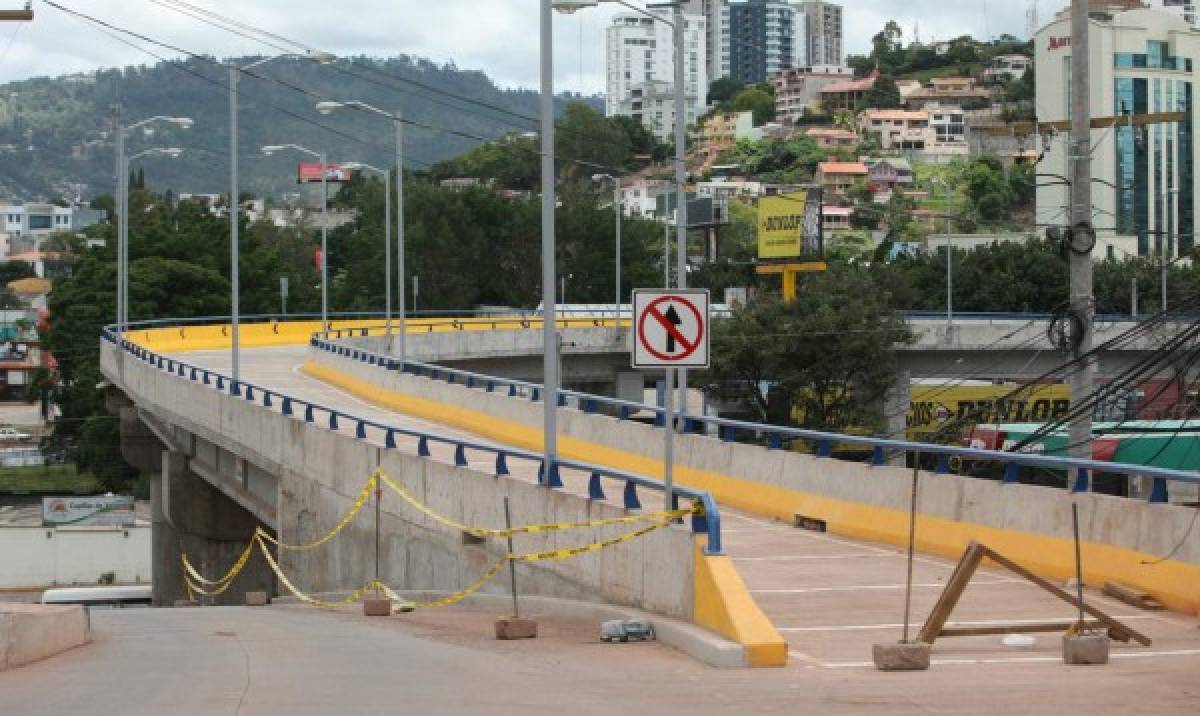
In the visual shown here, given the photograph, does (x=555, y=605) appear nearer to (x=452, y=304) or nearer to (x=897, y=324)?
(x=897, y=324)

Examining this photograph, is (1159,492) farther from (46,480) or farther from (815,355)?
(46,480)

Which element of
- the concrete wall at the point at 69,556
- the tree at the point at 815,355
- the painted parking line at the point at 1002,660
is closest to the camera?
the painted parking line at the point at 1002,660

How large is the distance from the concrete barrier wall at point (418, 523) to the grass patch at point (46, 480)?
85.5m

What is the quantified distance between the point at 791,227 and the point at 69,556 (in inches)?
1476

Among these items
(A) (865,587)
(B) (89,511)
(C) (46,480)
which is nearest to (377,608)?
(A) (865,587)

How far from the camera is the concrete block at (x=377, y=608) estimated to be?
25.8m

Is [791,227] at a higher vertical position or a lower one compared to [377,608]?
higher

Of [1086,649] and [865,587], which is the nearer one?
[1086,649]

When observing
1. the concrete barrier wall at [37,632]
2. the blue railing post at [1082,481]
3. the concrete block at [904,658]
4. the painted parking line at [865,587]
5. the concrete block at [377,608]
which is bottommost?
the concrete block at [377,608]

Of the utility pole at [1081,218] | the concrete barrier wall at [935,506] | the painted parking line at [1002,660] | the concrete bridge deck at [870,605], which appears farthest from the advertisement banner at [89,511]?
the painted parking line at [1002,660]

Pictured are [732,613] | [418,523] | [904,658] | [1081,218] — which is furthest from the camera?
[418,523]

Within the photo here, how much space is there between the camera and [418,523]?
30766 millimetres

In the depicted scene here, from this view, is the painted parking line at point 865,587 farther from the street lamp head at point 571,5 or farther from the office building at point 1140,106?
the office building at point 1140,106

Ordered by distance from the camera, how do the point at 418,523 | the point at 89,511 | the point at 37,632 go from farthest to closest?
1. the point at 89,511
2. the point at 418,523
3. the point at 37,632
